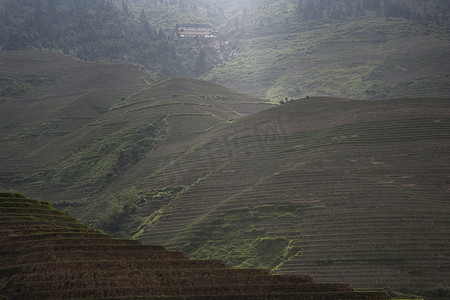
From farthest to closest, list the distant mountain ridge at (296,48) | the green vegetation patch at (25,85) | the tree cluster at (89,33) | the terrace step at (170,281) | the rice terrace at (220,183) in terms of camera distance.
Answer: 1. the tree cluster at (89,33)
2. the distant mountain ridge at (296,48)
3. the green vegetation patch at (25,85)
4. the rice terrace at (220,183)
5. the terrace step at (170,281)

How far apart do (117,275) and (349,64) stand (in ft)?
510

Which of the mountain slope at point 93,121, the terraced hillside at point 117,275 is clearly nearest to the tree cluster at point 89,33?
the mountain slope at point 93,121

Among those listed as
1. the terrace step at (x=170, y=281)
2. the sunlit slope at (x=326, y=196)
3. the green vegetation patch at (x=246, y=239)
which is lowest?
the green vegetation patch at (x=246, y=239)

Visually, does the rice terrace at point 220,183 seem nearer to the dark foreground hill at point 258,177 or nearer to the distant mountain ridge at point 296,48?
the dark foreground hill at point 258,177

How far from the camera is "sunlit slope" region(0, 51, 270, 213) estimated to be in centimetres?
7712

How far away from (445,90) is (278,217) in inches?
3788

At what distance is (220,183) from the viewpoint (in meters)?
60.1

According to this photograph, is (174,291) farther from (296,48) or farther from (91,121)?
(296,48)

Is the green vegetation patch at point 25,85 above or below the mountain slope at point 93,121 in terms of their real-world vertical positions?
above

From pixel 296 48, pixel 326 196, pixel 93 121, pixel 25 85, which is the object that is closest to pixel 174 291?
pixel 326 196

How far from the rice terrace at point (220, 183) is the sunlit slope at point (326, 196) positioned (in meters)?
0.22

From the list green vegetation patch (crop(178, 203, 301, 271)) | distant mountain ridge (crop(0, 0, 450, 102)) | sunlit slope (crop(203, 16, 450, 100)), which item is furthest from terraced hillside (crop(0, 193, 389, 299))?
distant mountain ridge (crop(0, 0, 450, 102))

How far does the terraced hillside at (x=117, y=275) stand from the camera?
1552cm

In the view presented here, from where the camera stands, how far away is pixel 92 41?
581 ft
